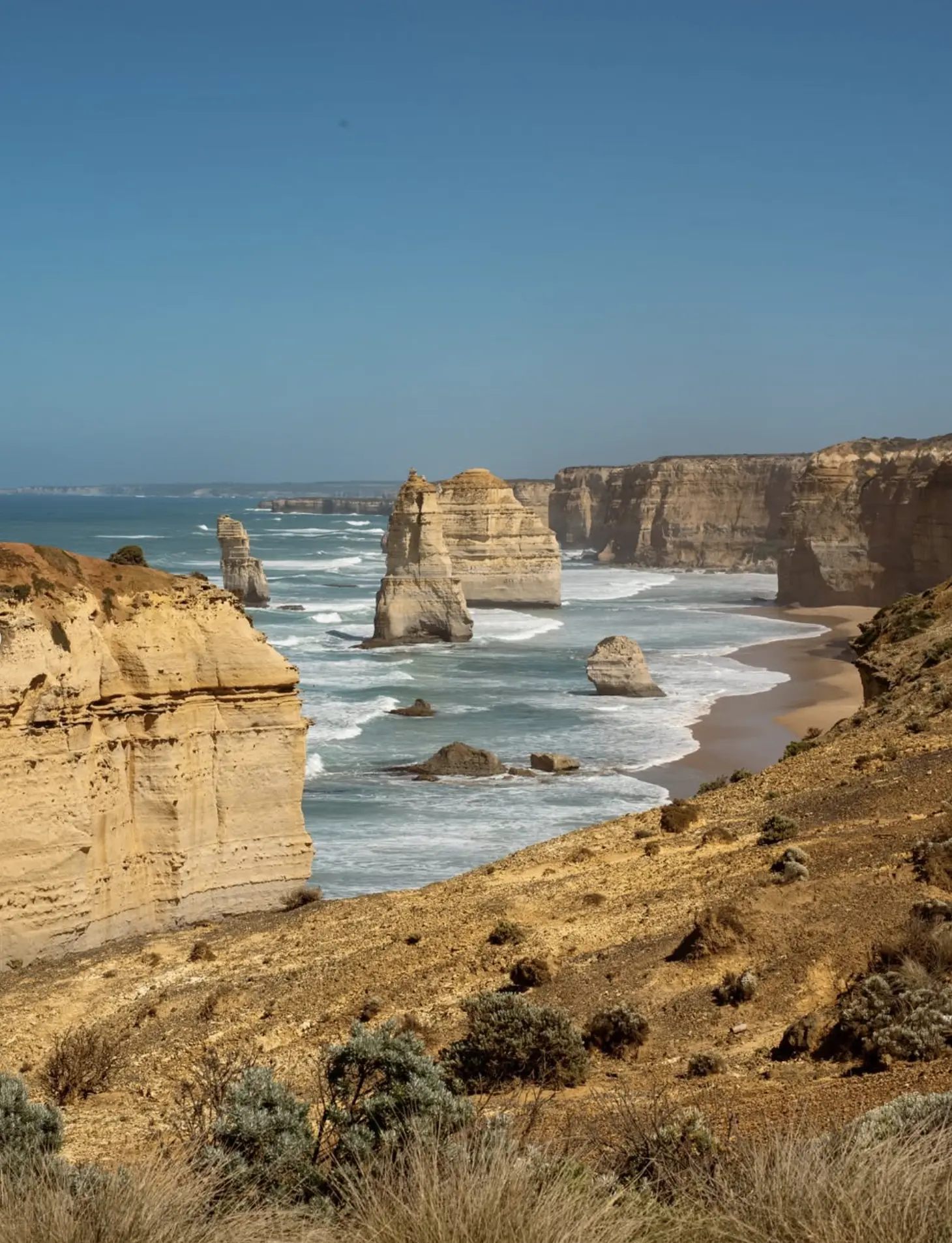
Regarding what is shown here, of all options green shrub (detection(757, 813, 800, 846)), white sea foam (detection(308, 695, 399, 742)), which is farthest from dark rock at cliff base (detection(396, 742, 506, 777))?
green shrub (detection(757, 813, 800, 846))

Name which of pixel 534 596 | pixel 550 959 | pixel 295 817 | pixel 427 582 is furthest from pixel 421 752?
pixel 534 596

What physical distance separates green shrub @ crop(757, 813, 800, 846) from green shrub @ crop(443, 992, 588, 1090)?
6191 millimetres

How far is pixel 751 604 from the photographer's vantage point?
281ft

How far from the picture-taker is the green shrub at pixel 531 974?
12797 millimetres

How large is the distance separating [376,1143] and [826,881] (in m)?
7.67

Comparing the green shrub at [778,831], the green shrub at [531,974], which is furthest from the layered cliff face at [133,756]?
the green shrub at [778,831]

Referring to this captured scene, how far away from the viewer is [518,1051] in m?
10.2

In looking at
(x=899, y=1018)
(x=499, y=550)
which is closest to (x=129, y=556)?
(x=899, y=1018)

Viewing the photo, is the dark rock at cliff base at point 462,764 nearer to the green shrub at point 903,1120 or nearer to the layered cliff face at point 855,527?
the green shrub at point 903,1120

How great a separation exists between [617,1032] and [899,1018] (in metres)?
2.32

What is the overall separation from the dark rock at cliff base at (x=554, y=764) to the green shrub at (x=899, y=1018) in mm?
23907

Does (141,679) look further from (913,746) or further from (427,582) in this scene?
(427,582)

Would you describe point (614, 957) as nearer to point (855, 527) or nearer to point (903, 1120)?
point (903, 1120)

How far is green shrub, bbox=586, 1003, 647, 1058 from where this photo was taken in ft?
35.4
